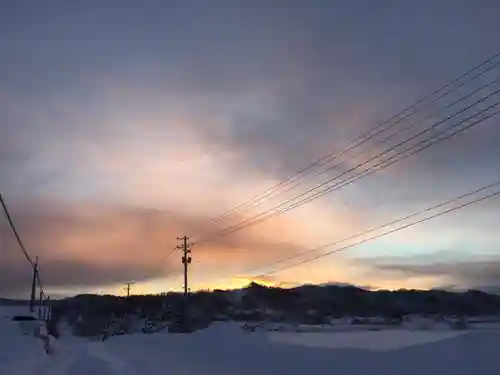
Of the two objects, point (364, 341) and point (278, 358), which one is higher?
point (364, 341)

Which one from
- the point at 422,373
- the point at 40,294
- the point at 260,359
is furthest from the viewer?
the point at 40,294

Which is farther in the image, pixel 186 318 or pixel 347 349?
pixel 186 318

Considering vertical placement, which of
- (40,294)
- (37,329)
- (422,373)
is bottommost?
(422,373)

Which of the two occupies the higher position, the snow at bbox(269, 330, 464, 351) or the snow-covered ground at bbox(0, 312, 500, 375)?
the snow at bbox(269, 330, 464, 351)

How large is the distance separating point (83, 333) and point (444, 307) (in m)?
65.6

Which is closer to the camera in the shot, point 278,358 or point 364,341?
point 278,358

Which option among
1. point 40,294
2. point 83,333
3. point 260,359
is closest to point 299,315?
point 83,333

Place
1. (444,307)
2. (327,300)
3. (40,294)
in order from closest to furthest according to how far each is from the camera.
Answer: (40,294) < (444,307) < (327,300)

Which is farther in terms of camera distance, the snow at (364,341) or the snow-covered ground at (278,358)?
the snow at (364,341)

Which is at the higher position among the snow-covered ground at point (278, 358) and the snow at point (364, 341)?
the snow at point (364, 341)

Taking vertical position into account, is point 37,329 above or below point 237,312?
below

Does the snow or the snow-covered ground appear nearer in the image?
the snow-covered ground

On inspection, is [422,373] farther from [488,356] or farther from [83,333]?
[83,333]

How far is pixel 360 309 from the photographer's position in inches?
4823
